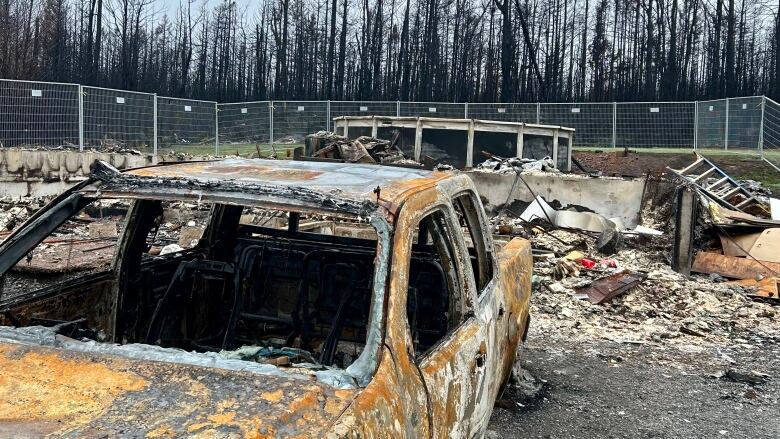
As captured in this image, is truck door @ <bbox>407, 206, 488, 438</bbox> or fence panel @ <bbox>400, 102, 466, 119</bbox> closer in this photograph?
truck door @ <bbox>407, 206, 488, 438</bbox>

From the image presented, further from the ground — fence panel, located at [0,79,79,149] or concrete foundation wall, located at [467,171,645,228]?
fence panel, located at [0,79,79,149]

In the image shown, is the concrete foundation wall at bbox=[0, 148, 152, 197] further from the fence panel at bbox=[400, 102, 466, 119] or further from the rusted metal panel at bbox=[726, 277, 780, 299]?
the fence panel at bbox=[400, 102, 466, 119]

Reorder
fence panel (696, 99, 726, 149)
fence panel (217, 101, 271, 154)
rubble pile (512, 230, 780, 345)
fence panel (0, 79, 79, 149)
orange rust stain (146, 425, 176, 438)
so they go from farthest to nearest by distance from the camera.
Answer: fence panel (217, 101, 271, 154), fence panel (696, 99, 726, 149), fence panel (0, 79, 79, 149), rubble pile (512, 230, 780, 345), orange rust stain (146, 425, 176, 438)

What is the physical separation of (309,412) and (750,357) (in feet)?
17.3

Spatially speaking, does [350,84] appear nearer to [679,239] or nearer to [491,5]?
[491,5]

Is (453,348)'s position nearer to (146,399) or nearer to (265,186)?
(265,186)

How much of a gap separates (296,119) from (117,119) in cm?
606

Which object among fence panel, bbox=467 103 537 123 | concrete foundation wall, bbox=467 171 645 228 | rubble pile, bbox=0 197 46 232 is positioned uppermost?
fence panel, bbox=467 103 537 123

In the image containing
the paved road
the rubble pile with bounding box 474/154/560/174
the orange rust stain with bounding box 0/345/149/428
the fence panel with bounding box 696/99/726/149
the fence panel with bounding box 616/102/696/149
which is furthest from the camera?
the fence panel with bounding box 616/102/696/149

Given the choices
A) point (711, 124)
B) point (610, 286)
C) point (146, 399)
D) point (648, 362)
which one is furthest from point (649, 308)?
point (711, 124)

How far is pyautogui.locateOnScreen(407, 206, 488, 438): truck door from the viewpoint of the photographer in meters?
2.42

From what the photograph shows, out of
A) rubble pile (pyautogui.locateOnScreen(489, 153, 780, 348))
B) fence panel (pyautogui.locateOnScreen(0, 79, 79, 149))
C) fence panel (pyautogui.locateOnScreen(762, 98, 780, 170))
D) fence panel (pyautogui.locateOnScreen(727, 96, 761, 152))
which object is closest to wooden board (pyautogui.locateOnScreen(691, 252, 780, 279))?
rubble pile (pyautogui.locateOnScreen(489, 153, 780, 348))

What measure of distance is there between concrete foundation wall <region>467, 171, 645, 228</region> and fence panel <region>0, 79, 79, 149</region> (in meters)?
8.89

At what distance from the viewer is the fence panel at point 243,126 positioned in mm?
20047
